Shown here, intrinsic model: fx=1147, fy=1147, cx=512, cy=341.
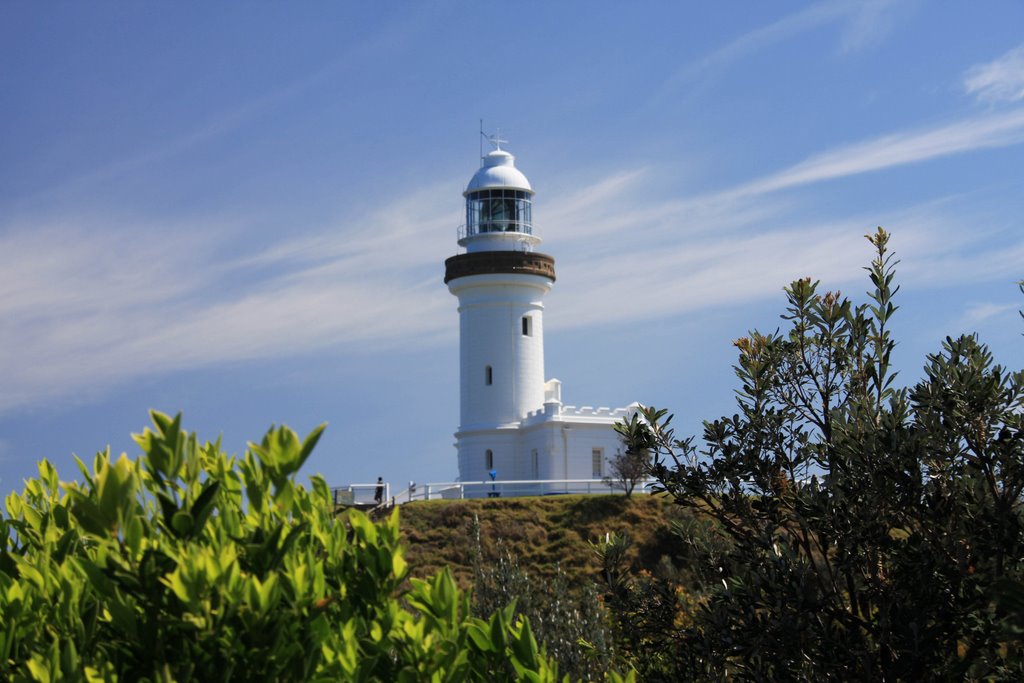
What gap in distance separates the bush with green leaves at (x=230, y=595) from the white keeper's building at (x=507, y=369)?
39256 mm

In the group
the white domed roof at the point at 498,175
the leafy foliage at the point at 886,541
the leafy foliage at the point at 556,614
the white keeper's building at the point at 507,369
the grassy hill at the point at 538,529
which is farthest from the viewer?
the white domed roof at the point at 498,175

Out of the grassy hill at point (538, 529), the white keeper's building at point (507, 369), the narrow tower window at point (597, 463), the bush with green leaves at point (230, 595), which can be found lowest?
the bush with green leaves at point (230, 595)

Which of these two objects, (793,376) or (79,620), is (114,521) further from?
(793,376)

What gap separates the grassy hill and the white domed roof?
44.2 feet

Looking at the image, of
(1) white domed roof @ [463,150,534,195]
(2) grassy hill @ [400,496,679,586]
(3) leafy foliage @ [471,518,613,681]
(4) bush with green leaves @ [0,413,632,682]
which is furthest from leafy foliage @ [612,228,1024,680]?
(1) white domed roof @ [463,150,534,195]

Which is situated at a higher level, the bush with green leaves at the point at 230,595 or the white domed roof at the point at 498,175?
the white domed roof at the point at 498,175

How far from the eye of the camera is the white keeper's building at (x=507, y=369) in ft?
144

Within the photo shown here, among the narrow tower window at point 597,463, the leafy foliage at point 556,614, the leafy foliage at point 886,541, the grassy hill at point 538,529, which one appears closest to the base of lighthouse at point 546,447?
the narrow tower window at point 597,463

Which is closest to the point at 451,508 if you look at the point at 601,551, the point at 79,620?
the point at 601,551

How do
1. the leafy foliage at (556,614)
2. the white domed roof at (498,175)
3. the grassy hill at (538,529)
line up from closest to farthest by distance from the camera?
the leafy foliage at (556,614) → the grassy hill at (538,529) → the white domed roof at (498,175)

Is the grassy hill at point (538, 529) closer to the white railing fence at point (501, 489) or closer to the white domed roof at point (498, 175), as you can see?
the white railing fence at point (501, 489)

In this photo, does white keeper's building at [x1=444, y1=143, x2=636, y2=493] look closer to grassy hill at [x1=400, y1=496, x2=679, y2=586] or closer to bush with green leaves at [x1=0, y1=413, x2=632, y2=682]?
grassy hill at [x1=400, y1=496, x2=679, y2=586]

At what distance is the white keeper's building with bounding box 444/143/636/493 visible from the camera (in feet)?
144

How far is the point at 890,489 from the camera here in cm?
658
